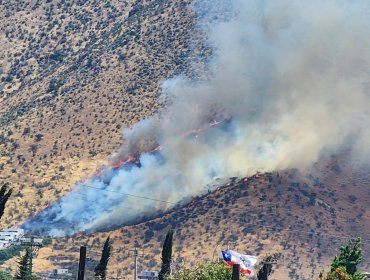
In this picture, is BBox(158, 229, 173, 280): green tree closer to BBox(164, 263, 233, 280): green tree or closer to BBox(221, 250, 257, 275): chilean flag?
BBox(221, 250, 257, 275): chilean flag

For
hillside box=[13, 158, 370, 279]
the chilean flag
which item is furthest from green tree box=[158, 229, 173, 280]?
hillside box=[13, 158, 370, 279]

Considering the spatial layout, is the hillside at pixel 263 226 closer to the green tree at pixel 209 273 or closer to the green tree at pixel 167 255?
the green tree at pixel 167 255

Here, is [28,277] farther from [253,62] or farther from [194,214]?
[253,62]

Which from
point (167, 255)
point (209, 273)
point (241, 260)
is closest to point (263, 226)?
point (241, 260)

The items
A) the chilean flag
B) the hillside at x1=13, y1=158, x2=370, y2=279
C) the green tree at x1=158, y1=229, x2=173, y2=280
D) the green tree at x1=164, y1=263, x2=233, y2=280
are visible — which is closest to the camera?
the green tree at x1=164, y1=263, x2=233, y2=280

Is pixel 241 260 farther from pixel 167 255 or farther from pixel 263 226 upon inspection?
pixel 263 226

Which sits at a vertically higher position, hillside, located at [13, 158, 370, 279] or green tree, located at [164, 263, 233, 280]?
hillside, located at [13, 158, 370, 279]

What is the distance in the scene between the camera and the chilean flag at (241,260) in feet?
421

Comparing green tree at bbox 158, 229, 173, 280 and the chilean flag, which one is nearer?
the chilean flag

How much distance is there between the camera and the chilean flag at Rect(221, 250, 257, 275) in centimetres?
12825

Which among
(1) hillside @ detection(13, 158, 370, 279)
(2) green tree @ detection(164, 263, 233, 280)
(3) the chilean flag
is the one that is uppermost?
(1) hillside @ detection(13, 158, 370, 279)

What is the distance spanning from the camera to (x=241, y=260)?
432ft

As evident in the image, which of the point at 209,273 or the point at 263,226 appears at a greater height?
the point at 263,226

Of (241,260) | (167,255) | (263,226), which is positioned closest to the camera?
→ (241,260)
